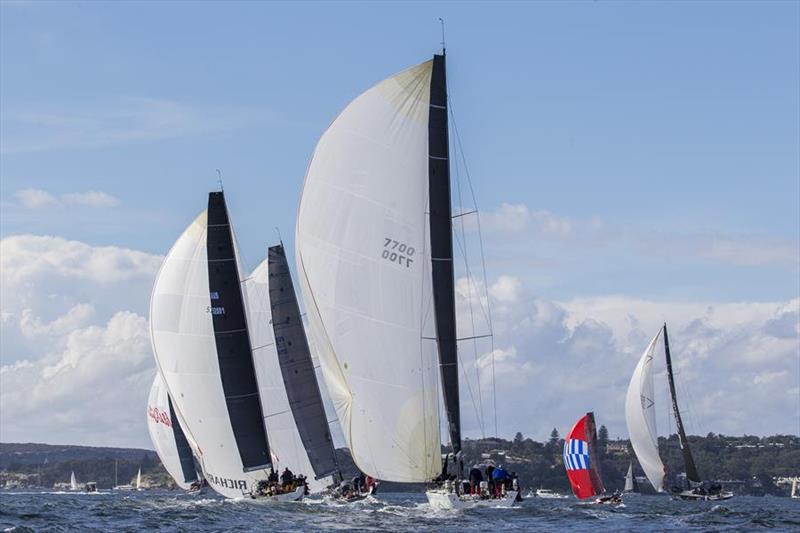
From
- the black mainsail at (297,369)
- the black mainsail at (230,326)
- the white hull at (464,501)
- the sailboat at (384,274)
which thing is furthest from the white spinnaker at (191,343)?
the white hull at (464,501)

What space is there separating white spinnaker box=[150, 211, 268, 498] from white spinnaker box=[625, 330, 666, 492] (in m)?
43.6

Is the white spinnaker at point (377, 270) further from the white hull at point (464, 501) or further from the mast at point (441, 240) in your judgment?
the white hull at point (464, 501)

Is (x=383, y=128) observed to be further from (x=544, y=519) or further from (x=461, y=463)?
(x=544, y=519)

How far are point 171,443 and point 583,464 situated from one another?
34078 millimetres

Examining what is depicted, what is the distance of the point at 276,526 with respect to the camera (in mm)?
48969

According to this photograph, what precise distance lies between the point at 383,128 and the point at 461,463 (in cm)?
1219

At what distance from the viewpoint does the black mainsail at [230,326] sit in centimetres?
6475

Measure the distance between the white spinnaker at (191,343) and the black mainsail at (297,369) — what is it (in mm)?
5384

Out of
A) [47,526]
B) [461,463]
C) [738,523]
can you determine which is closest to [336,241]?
[461,463]

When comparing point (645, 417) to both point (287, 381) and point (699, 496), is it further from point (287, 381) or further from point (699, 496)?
point (287, 381)

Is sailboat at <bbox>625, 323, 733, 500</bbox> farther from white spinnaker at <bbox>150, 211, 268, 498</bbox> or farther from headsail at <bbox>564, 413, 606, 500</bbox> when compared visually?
white spinnaker at <bbox>150, 211, 268, 498</bbox>

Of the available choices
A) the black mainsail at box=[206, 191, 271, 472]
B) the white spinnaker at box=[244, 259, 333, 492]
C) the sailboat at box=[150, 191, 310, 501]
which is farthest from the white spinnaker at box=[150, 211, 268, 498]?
the white spinnaker at box=[244, 259, 333, 492]

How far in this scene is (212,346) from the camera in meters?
64.8

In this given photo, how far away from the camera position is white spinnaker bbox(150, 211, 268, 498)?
64438 mm
